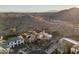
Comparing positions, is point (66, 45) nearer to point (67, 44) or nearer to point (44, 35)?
point (67, 44)

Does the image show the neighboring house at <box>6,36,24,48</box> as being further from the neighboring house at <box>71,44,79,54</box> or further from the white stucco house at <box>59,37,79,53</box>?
the neighboring house at <box>71,44,79,54</box>

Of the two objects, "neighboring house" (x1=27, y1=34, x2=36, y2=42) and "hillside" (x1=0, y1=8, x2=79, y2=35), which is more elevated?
"hillside" (x1=0, y1=8, x2=79, y2=35)

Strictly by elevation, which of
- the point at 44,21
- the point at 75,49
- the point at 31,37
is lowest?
the point at 75,49

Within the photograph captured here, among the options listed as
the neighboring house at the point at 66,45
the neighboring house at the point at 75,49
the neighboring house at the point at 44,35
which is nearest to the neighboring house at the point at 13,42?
the neighboring house at the point at 44,35

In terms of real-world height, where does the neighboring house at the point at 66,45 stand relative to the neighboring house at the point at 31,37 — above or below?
below

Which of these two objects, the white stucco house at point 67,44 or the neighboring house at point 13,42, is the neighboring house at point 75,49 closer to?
the white stucco house at point 67,44

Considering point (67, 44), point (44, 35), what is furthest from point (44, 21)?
point (67, 44)

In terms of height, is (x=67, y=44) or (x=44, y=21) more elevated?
(x=44, y=21)

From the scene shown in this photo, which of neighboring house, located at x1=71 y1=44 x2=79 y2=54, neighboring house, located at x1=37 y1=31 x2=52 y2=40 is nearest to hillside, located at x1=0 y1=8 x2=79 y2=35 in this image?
neighboring house, located at x1=37 y1=31 x2=52 y2=40

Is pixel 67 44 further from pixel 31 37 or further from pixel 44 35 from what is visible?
pixel 31 37
